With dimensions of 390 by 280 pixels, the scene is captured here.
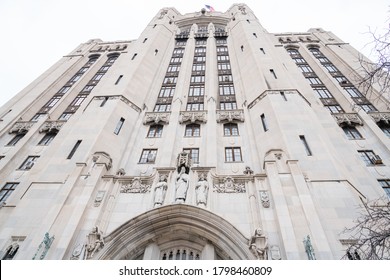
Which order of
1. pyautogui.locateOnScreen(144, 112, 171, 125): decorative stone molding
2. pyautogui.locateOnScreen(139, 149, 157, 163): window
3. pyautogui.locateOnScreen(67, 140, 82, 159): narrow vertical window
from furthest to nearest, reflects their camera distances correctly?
pyautogui.locateOnScreen(144, 112, 171, 125): decorative stone molding, pyautogui.locateOnScreen(139, 149, 157, 163): window, pyautogui.locateOnScreen(67, 140, 82, 159): narrow vertical window

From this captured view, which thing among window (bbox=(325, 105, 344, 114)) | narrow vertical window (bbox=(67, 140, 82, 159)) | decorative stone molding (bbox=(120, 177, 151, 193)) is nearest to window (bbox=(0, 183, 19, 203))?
narrow vertical window (bbox=(67, 140, 82, 159))

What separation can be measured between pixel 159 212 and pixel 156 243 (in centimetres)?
189

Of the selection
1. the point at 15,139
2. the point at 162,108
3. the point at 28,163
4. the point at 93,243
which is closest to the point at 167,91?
the point at 162,108

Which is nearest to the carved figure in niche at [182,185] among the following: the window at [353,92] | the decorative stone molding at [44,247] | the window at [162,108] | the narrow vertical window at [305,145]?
the decorative stone molding at [44,247]

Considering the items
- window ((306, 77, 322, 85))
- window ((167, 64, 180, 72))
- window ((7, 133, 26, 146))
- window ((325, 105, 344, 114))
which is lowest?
window ((7, 133, 26, 146))

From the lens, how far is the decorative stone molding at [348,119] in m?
22.6

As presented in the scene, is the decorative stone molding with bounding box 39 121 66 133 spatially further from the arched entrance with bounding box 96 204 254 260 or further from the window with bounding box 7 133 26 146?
the arched entrance with bounding box 96 204 254 260

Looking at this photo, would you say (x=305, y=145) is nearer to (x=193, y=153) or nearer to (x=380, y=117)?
(x=193, y=153)

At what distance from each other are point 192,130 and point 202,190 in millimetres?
7965

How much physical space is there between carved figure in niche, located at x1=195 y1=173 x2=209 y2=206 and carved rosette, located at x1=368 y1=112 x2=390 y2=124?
18.7m

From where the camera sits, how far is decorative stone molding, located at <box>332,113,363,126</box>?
74.2 ft

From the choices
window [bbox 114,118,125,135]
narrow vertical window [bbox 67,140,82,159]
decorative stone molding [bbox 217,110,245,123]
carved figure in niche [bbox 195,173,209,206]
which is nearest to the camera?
carved figure in niche [bbox 195,173,209,206]

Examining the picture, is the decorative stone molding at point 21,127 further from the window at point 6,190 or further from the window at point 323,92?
the window at point 323,92

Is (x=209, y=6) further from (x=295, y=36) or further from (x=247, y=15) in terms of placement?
(x=295, y=36)
